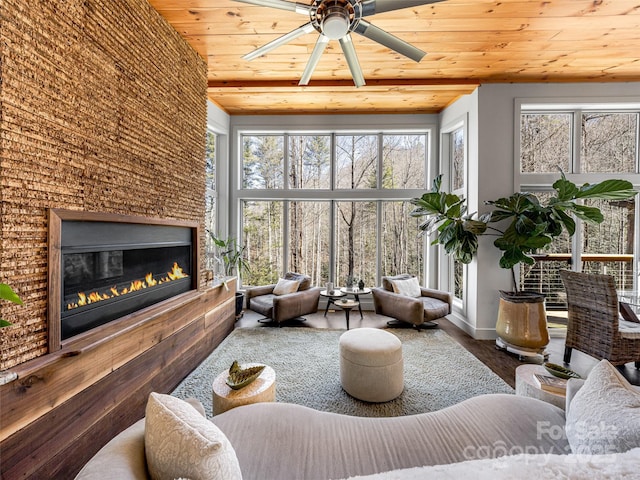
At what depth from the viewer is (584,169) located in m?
4.02

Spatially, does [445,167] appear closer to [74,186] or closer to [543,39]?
[543,39]

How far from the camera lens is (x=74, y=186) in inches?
64.7

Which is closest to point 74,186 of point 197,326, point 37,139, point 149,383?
point 37,139

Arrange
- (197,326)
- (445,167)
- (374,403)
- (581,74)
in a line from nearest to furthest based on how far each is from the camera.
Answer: (374,403), (197,326), (581,74), (445,167)

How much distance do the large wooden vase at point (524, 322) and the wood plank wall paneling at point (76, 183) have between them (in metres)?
3.40

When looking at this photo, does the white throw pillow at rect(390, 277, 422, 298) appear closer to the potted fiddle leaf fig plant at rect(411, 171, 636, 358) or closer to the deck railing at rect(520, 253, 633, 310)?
the potted fiddle leaf fig plant at rect(411, 171, 636, 358)

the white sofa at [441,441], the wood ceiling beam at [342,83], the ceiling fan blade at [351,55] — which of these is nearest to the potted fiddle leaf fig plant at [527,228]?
the wood ceiling beam at [342,83]

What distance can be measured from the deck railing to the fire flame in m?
4.44

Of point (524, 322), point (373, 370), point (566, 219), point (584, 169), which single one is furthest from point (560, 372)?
point (584, 169)

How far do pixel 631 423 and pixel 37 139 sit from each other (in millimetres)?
2795

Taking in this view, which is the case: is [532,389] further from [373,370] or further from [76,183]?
[76,183]

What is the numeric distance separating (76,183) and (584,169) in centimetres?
575

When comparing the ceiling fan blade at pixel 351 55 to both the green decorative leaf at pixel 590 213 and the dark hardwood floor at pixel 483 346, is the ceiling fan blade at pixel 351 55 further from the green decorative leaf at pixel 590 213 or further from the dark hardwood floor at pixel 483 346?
the dark hardwood floor at pixel 483 346

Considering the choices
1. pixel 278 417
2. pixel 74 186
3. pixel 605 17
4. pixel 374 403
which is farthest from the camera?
pixel 605 17
